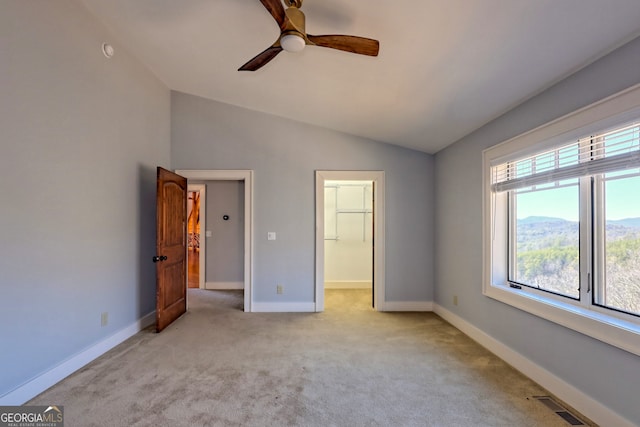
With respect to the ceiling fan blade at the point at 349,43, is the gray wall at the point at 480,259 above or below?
below

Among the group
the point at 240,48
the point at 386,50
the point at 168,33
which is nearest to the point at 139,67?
the point at 168,33

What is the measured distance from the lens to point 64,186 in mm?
2311

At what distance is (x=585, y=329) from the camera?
187 centimetres

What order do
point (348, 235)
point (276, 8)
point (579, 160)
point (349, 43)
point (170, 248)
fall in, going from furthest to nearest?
point (348, 235)
point (170, 248)
point (579, 160)
point (349, 43)
point (276, 8)

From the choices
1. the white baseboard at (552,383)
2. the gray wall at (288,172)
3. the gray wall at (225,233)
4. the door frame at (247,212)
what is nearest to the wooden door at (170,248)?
the door frame at (247,212)

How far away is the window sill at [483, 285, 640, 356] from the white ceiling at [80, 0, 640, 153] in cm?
167

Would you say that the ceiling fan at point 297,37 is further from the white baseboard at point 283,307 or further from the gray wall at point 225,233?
the gray wall at point 225,233

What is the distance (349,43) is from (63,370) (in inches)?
131

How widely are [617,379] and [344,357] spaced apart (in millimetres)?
1872

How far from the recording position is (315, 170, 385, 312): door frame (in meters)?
4.08

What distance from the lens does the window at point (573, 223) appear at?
1.74 metres

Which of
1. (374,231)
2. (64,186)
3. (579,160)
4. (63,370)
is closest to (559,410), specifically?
(579,160)

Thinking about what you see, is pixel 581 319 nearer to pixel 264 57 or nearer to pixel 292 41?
pixel 292 41

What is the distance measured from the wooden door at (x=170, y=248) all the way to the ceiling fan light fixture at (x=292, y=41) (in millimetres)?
2250
